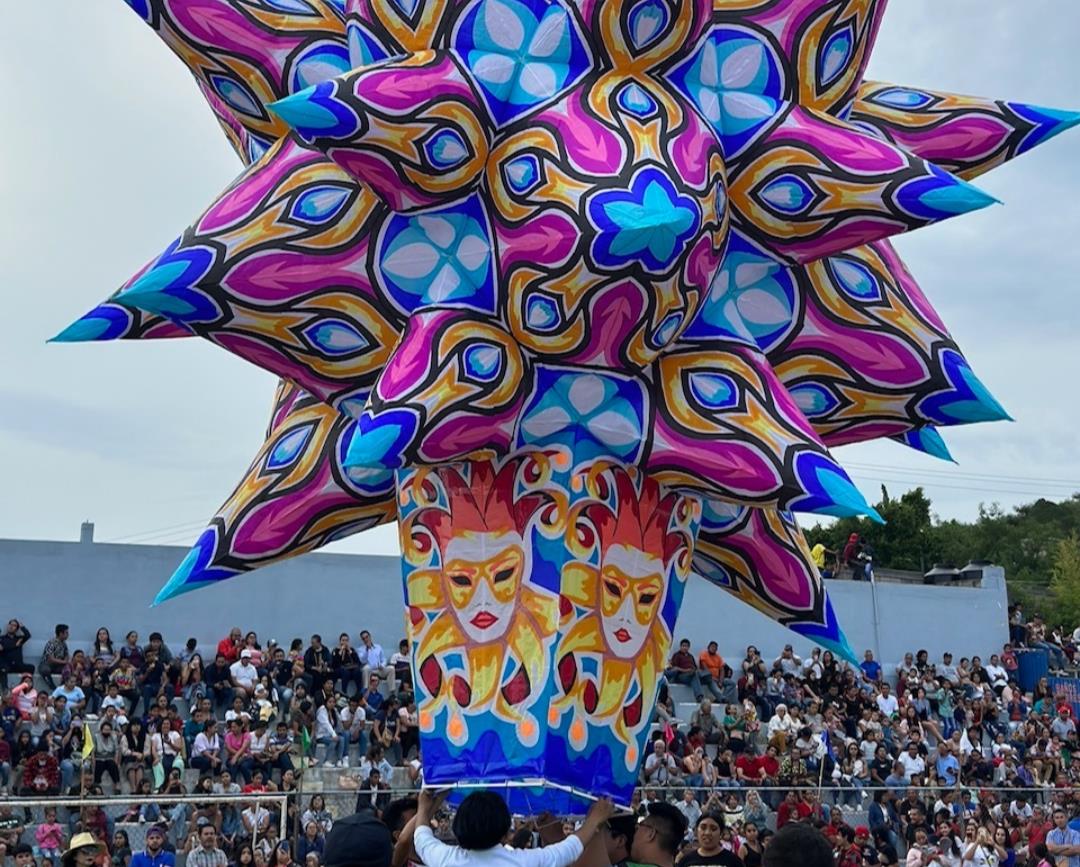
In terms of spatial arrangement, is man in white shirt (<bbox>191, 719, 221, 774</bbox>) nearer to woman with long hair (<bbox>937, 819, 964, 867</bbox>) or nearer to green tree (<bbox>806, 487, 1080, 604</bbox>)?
woman with long hair (<bbox>937, 819, 964, 867</bbox>)

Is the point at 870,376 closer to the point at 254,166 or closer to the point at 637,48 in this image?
the point at 637,48

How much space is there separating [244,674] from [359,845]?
1294cm

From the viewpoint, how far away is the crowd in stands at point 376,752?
12164mm

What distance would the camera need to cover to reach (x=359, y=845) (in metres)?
4.11

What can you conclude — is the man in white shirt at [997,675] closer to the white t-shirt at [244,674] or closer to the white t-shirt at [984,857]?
the white t-shirt at [984,857]

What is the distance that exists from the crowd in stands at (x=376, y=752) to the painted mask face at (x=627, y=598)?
11.7 feet

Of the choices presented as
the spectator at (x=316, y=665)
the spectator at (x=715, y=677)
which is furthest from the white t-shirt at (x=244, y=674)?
the spectator at (x=715, y=677)

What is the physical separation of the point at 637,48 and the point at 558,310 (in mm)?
1228

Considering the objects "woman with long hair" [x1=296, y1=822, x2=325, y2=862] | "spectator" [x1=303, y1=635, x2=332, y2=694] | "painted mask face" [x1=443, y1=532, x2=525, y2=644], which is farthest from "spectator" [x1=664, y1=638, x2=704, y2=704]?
"painted mask face" [x1=443, y1=532, x2=525, y2=644]

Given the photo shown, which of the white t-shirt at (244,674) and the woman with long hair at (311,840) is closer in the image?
the woman with long hair at (311,840)

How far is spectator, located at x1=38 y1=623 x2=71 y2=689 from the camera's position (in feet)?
53.4

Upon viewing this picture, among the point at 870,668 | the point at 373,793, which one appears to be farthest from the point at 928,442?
the point at 870,668

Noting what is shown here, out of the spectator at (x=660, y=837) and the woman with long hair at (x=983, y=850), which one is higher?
the spectator at (x=660, y=837)

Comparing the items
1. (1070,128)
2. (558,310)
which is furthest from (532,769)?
(1070,128)
